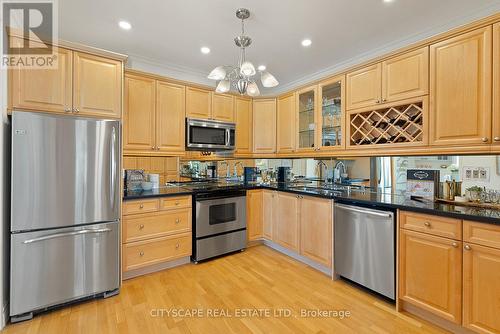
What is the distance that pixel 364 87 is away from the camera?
2.62m

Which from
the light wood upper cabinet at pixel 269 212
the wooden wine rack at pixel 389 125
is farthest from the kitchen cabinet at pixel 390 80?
the light wood upper cabinet at pixel 269 212

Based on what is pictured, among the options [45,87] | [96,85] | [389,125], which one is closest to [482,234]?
[389,125]

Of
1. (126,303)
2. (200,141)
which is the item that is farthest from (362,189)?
(126,303)

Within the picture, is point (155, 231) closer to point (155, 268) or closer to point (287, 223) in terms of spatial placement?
point (155, 268)

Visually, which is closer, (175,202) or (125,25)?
(125,25)

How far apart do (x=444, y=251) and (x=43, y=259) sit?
10.4 feet

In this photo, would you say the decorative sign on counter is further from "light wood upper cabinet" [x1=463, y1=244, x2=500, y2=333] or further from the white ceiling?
the white ceiling

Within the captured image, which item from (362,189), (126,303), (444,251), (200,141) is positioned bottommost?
(126,303)

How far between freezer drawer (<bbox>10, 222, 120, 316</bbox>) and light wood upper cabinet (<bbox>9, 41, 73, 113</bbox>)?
110 cm

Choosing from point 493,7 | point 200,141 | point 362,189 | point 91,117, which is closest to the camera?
point 493,7

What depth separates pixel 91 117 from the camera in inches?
89.3

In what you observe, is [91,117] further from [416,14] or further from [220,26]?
[416,14]

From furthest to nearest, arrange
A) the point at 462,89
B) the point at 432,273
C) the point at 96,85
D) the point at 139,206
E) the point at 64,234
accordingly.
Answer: the point at 139,206
the point at 96,85
the point at 64,234
the point at 462,89
the point at 432,273

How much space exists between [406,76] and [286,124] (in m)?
1.70
